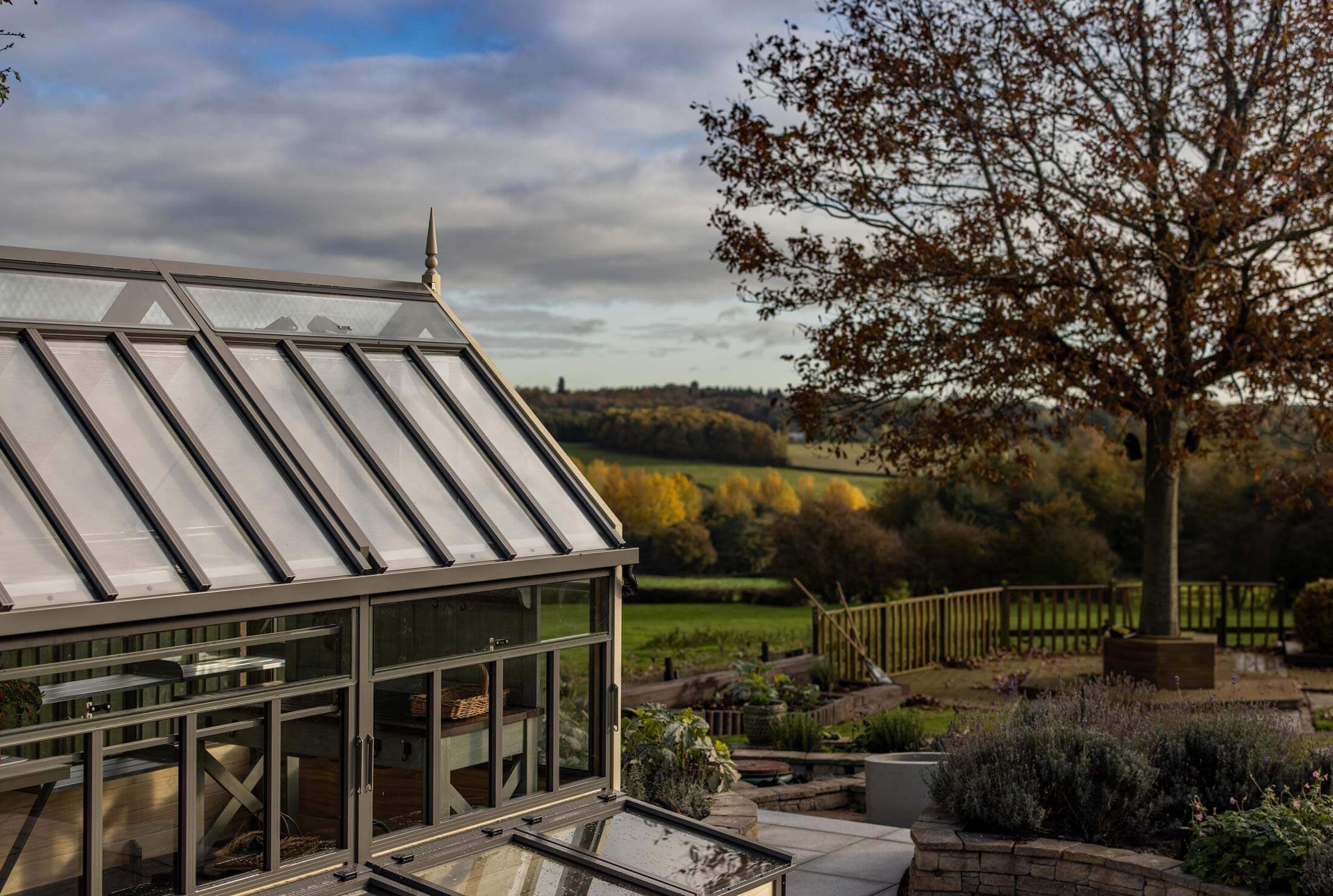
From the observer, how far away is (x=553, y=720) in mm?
6816

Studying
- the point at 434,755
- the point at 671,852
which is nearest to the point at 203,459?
the point at 434,755

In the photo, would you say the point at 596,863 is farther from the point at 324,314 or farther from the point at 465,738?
the point at 324,314

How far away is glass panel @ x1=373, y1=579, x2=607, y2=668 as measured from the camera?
598 centimetres

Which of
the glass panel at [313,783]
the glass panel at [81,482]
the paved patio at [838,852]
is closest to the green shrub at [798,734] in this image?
the paved patio at [838,852]

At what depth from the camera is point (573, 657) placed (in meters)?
7.62

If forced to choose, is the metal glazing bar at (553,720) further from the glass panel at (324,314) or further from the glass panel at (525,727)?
the glass panel at (324,314)

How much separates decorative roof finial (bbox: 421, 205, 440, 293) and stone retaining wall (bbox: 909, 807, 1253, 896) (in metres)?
4.75

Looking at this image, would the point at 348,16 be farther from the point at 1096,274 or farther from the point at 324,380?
the point at 1096,274

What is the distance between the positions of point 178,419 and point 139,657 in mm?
1298

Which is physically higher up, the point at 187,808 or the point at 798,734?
the point at 187,808

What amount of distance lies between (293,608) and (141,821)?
1.08 m

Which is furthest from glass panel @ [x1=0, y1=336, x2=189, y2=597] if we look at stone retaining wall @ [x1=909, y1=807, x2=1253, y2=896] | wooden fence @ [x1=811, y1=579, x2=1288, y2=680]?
wooden fence @ [x1=811, y1=579, x2=1288, y2=680]

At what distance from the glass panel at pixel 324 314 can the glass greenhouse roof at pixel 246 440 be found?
13 millimetres

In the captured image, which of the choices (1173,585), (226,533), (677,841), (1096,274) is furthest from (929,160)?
(226,533)
